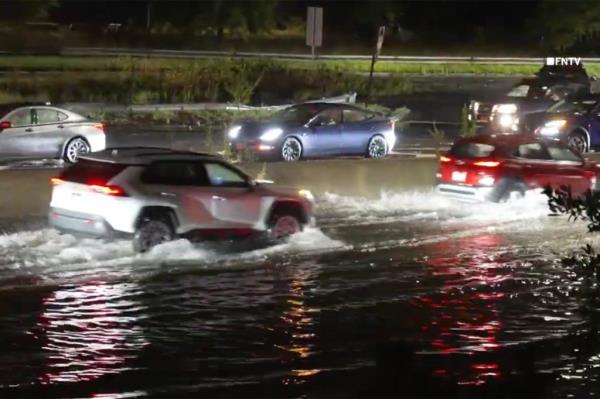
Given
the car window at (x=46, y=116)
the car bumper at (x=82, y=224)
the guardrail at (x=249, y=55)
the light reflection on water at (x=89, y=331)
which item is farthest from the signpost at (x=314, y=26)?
the light reflection on water at (x=89, y=331)

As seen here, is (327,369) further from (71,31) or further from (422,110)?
(71,31)

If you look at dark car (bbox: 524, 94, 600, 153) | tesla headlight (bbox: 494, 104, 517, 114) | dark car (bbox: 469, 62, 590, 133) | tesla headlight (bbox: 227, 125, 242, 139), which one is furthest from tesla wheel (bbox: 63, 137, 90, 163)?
tesla headlight (bbox: 494, 104, 517, 114)

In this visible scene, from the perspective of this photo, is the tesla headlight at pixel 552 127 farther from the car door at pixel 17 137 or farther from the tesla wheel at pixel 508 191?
the car door at pixel 17 137

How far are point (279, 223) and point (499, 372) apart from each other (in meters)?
A: 7.81

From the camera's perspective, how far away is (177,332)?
37.6ft

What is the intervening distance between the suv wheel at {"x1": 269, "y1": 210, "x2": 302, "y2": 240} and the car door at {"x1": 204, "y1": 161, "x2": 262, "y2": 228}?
357mm

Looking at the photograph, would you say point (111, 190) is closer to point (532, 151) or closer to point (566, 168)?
point (532, 151)

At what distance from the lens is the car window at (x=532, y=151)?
21203 millimetres

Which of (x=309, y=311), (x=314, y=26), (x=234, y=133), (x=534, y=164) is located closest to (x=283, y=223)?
(x=309, y=311)

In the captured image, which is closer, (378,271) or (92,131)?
(378,271)

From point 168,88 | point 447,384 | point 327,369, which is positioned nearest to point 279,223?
point 327,369

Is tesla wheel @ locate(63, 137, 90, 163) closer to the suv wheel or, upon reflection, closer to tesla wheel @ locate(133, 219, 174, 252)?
the suv wheel

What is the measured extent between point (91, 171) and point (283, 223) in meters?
3.13

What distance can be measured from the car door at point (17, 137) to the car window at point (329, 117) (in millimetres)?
6521
